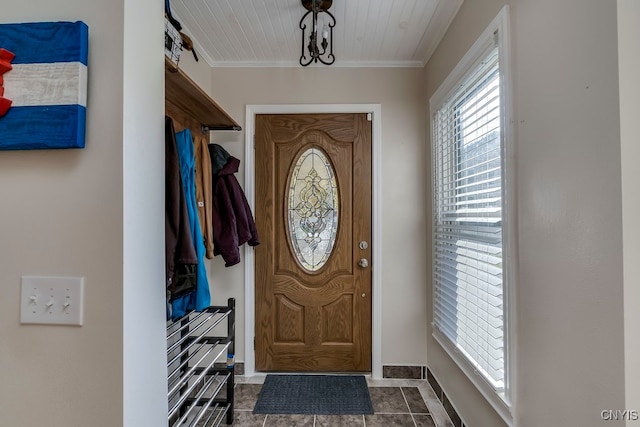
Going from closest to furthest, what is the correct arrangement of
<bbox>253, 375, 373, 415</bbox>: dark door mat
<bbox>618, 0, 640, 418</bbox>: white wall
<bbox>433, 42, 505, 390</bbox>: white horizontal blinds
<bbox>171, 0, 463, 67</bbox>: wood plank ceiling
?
<bbox>618, 0, 640, 418</bbox>: white wall < <bbox>433, 42, 505, 390</bbox>: white horizontal blinds < <bbox>171, 0, 463, 67</bbox>: wood plank ceiling < <bbox>253, 375, 373, 415</bbox>: dark door mat

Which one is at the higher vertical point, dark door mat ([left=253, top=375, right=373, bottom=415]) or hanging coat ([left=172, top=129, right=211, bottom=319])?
hanging coat ([left=172, top=129, right=211, bottom=319])

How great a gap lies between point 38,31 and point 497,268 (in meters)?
1.81

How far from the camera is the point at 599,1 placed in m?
0.84

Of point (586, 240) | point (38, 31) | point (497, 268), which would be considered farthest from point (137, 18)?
point (497, 268)

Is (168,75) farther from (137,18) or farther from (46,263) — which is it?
(46,263)

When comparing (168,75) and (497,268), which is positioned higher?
(168,75)

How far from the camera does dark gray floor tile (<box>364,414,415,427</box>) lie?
6.16 feet

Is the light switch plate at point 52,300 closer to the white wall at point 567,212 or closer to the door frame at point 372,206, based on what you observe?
the white wall at point 567,212

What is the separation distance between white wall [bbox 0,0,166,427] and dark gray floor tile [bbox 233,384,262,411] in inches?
56.1

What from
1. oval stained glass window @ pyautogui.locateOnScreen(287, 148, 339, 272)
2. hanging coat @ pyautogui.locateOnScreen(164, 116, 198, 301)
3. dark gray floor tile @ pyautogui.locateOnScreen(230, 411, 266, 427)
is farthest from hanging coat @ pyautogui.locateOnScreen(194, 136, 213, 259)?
dark gray floor tile @ pyautogui.locateOnScreen(230, 411, 266, 427)

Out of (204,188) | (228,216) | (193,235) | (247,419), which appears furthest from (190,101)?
(247,419)

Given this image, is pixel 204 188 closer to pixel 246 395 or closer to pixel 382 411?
pixel 246 395

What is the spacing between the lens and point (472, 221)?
1.63m

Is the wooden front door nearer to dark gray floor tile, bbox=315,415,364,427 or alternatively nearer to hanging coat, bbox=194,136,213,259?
dark gray floor tile, bbox=315,415,364,427
